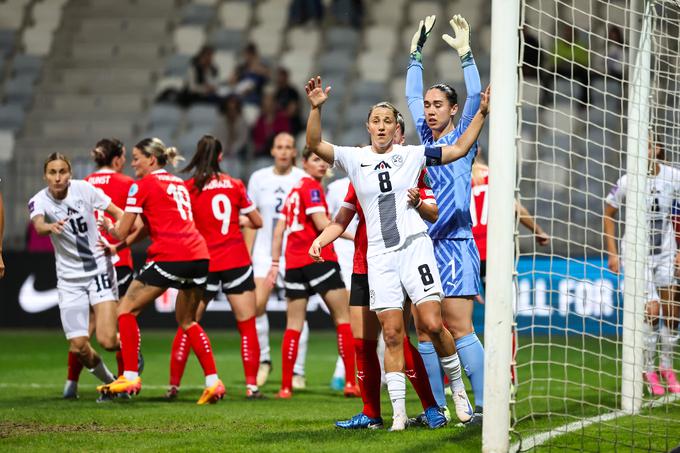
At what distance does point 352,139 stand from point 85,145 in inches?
215

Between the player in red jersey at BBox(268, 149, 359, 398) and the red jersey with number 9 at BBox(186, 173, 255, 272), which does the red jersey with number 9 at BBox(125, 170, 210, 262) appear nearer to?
the red jersey with number 9 at BBox(186, 173, 255, 272)

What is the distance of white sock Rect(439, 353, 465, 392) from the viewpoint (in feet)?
22.9

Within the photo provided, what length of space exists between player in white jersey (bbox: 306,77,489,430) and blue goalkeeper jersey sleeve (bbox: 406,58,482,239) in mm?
473

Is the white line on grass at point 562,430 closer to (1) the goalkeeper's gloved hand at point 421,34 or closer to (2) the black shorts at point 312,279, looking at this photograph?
(1) the goalkeeper's gloved hand at point 421,34

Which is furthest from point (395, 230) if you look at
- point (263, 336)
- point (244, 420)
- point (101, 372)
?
point (263, 336)

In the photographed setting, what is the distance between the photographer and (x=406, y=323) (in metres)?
7.49

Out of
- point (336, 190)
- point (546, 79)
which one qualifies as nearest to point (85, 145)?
point (546, 79)

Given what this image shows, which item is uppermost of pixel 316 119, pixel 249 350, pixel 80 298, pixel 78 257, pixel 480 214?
pixel 316 119

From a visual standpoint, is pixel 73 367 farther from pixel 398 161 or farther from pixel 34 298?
pixel 34 298

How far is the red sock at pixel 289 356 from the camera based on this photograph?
32.5 ft

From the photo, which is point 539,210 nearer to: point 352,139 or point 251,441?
point 352,139

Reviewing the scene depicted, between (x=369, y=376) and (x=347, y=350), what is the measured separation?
2925 mm

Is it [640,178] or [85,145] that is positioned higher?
[85,145]

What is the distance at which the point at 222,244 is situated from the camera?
32.2 ft
